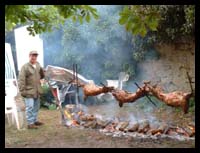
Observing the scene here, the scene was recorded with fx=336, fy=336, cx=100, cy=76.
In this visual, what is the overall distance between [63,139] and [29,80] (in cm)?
111

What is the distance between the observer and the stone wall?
5688mm

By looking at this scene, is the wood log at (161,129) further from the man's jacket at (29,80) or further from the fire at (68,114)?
the man's jacket at (29,80)

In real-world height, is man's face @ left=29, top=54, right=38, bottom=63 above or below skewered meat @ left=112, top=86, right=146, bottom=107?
above

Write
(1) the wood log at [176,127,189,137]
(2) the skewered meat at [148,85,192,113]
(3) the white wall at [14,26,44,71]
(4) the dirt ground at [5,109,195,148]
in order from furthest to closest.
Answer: (3) the white wall at [14,26,44,71] → (1) the wood log at [176,127,189,137] → (4) the dirt ground at [5,109,195,148] → (2) the skewered meat at [148,85,192,113]

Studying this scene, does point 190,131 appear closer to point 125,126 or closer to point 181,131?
point 181,131

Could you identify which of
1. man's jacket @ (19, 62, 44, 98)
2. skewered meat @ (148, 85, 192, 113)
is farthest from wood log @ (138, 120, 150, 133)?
man's jacket @ (19, 62, 44, 98)

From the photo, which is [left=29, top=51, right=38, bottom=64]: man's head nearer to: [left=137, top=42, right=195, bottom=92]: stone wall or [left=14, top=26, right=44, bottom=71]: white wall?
[left=14, top=26, right=44, bottom=71]: white wall

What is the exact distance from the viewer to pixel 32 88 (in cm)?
550

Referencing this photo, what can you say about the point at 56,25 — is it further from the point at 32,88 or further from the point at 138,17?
the point at 138,17

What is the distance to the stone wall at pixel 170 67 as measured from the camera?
5.69 m

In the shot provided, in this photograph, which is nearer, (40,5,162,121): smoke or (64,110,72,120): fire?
(40,5,162,121): smoke

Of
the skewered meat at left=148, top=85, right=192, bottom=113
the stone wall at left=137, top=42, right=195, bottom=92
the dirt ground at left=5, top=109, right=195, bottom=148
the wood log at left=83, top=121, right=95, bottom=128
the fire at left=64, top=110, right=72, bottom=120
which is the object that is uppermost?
the stone wall at left=137, top=42, right=195, bottom=92

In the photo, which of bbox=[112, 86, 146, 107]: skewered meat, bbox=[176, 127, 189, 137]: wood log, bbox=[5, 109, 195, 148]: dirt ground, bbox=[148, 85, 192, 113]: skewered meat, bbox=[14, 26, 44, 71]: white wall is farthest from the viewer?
bbox=[14, 26, 44, 71]: white wall
